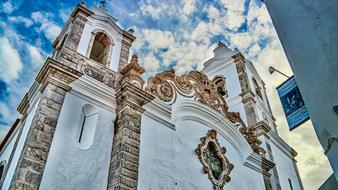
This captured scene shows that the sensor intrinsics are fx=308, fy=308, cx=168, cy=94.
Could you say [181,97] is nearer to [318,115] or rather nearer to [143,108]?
[143,108]

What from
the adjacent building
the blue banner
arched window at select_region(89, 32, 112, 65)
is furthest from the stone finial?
the adjacent building

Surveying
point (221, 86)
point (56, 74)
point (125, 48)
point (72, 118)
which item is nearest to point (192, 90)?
point (125, 48)

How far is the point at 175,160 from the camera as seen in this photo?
30.1ft

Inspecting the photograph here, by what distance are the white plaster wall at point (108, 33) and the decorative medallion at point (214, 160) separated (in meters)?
4.06

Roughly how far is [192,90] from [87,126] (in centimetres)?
493

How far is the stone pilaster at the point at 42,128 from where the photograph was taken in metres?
6.36

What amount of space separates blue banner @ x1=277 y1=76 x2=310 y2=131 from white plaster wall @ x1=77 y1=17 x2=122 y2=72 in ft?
19.5

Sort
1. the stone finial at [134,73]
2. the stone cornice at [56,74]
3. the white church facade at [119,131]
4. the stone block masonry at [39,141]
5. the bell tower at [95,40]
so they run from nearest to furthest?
the stone block masonry at [39,141], the white church facade at [119,131], the stone cornice at [56,74], the stone finial at [134,73], the bell tower at [95,40]

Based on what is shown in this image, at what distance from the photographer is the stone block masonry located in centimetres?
632

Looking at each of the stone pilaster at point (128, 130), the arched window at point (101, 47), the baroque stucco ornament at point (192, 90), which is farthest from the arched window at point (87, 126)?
the arched window at point (101, 47)

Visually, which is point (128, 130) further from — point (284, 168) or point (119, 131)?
point (284, 168)

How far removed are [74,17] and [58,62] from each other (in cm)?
350

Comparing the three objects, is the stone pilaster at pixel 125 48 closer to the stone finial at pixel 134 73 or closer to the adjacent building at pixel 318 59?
the stone finial at pixel 134 73

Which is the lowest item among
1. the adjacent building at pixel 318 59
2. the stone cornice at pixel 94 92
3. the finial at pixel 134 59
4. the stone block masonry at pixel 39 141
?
the adjacent building at pixel 318 59
